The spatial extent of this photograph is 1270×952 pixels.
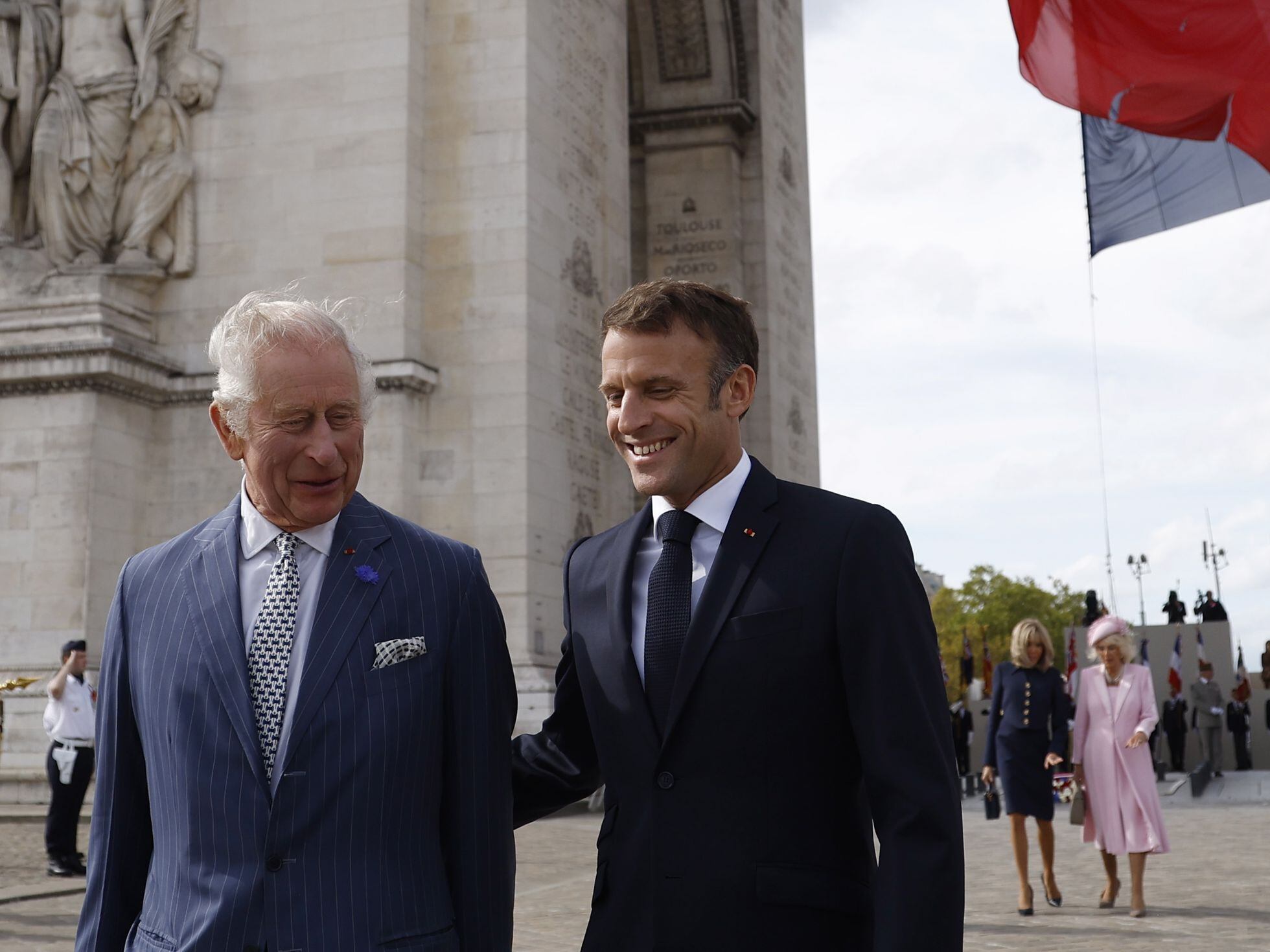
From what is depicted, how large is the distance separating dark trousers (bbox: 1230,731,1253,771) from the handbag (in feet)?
61.4

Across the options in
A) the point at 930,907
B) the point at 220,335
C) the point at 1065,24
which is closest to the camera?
the point at 930,907

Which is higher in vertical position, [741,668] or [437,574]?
[437,574]

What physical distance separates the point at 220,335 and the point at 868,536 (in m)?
1.34

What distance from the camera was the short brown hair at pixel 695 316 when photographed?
9.66 ft

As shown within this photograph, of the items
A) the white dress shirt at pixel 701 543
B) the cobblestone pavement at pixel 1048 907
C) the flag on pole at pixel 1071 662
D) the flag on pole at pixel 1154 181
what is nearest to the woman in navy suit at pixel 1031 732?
the cobblestone pavement at pixel 1048 907

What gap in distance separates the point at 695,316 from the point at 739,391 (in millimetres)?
186

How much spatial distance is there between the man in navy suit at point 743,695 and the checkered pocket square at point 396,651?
357 mm

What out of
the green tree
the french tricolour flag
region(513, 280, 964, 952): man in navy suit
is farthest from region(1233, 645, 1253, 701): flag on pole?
the green tree

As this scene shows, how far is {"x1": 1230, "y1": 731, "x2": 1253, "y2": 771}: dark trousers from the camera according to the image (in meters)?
27.2

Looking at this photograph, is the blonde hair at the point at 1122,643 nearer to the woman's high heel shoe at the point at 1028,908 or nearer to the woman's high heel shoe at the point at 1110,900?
the woman's high heel shoe at the point at 1110,900

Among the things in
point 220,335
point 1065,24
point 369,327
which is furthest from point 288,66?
point 220,335

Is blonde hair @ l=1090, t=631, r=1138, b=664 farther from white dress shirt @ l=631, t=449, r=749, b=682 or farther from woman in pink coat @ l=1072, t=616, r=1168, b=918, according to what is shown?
white dress shirt @ l=631, t=449, r=749, b=682

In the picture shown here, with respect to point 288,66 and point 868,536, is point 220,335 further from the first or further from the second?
point 288,66

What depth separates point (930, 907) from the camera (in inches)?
102
